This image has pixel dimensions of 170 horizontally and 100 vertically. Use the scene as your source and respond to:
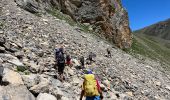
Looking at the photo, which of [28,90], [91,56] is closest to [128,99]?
[91,56]

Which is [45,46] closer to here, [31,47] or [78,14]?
[31,47]

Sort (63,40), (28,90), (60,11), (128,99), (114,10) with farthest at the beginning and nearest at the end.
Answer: (114,10)
(60,11)
(63,40)
(128,99)
(28,90)

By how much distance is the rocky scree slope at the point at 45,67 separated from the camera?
11.3 metres

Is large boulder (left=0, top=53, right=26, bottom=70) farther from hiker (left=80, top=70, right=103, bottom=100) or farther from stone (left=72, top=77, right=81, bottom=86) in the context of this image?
hiker (left=80, top=70, right=103, bottom=100)

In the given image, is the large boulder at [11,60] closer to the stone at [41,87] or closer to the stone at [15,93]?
the stone at [41,87]

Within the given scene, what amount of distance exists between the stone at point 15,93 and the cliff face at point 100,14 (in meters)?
24.8

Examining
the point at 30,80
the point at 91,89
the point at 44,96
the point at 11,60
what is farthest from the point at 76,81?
the point at 44,96

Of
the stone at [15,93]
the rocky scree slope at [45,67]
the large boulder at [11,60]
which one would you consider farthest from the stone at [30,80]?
the large boulder at [11,60]

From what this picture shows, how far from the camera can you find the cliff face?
128 ft

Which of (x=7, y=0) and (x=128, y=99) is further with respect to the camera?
(x=7, y=0)

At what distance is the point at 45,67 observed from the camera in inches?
640

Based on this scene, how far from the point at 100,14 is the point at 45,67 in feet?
82.8

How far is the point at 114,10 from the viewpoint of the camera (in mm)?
43594

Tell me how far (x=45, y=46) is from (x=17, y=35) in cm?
190
